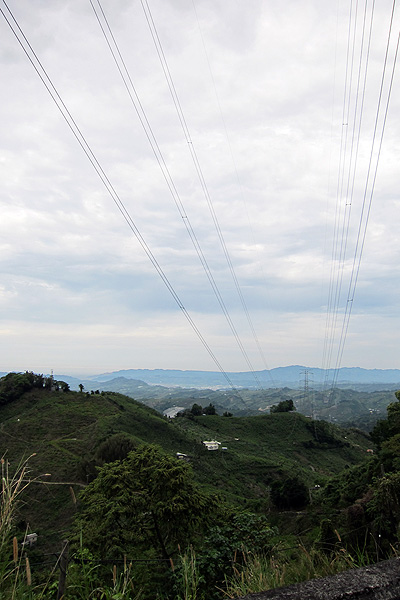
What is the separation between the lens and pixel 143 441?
6047cm

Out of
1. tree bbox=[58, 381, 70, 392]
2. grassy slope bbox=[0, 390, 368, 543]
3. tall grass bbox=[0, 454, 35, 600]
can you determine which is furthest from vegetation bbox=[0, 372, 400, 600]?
tree bbox=[58, 381, 70, 392]

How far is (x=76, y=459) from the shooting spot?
173ft

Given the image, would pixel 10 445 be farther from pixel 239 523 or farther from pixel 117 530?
pixel 239 523

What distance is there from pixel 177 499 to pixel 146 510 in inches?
59.4

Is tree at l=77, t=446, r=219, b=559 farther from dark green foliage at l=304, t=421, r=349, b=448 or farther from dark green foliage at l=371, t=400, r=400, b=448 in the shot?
dark green foliage at l=304, t=421, r=349, b=448

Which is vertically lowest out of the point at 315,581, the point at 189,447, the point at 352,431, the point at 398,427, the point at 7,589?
the point at 352,431

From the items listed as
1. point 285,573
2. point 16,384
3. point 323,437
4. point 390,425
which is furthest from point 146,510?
point 323,437

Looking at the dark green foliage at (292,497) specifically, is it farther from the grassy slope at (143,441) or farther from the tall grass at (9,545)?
the tall grass at (9,545)

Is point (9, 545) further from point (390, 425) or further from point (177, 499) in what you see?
point (390, 425)

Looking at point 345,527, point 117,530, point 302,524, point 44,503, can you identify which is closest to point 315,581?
point 117,530

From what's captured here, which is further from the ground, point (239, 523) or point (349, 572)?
point (349, 572)

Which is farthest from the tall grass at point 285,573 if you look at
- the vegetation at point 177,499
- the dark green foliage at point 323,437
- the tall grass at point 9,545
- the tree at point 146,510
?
the dark green foliage at point 323,437

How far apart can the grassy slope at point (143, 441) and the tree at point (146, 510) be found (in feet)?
74.5

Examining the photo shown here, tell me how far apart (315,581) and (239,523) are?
10.8 metres
